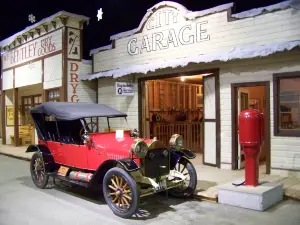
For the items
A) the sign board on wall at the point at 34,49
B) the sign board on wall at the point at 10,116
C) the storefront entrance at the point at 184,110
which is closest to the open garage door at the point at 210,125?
the storefront entrance at the point at 184,110

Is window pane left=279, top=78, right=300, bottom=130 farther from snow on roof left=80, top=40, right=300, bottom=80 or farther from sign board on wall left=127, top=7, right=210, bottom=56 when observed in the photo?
sign board on wall left=127, top=7, right=210, bottom=56

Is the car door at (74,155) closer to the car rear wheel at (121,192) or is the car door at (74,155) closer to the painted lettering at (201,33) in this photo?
the car rear wheel at (121,192)

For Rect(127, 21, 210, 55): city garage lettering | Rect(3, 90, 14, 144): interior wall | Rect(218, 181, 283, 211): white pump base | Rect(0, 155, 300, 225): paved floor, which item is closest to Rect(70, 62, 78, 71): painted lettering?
Rect(127, 21, 210, 55): city garage lettering

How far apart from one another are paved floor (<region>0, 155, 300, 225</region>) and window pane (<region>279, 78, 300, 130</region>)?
2599mm

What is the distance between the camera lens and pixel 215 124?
9133 millimetres

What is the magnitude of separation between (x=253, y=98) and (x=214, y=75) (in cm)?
257

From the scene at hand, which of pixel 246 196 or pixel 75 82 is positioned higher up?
pixel 75 82

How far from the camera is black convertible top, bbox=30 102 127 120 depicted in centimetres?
691

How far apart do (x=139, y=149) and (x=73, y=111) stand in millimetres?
2268

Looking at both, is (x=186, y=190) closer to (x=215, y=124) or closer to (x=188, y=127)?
(x=215, y=124)

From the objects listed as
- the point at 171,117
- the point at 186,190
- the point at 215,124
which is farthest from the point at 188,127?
the point at 186,190

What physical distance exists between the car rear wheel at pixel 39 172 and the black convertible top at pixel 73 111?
1.14 m

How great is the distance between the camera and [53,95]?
47.0 ft

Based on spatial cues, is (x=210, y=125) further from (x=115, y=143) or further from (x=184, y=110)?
(x=184, y=110)
